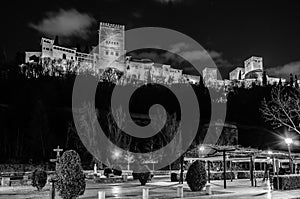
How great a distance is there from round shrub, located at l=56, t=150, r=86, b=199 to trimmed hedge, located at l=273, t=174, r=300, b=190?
499 inches

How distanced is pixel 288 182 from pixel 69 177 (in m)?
13.8

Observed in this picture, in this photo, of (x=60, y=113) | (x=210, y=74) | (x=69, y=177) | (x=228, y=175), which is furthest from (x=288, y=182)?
(x=210, y=74)

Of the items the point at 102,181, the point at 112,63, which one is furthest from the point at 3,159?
the point at 112,63

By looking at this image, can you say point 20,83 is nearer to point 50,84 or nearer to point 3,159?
point 50,84

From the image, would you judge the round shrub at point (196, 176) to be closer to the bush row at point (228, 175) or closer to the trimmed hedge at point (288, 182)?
the trimmed hedge at point (288, 182)

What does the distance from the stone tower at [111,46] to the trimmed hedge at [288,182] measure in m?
99.8

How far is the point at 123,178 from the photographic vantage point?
98.8ft

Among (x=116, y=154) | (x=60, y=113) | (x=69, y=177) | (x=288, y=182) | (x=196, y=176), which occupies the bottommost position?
(x=288, y=182)

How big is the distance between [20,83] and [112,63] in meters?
51.1

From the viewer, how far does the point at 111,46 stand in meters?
122

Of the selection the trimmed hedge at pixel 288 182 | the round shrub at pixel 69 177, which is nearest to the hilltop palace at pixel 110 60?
the trimmed hedge at pixel 288 182

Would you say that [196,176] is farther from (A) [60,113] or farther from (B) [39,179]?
(A) [60,113]

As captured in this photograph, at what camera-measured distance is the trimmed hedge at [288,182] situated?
67.3ft

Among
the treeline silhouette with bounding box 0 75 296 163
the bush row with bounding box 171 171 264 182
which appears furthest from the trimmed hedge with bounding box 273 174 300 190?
the treeline silhouette with bounding box 0 75 296 163
